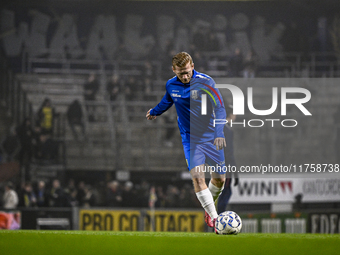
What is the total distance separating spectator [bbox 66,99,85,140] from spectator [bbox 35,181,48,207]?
5.48 ft

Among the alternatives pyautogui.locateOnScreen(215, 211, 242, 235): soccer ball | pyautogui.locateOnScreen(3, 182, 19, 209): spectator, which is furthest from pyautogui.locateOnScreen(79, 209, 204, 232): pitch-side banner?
pyautogui.locateOnScreen(215, 211, 242, 235): soccer ball

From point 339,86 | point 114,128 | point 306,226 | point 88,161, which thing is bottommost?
point 306,226

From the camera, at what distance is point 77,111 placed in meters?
12.9

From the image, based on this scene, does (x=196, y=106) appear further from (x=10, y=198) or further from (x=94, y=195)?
(x=10, y=198)

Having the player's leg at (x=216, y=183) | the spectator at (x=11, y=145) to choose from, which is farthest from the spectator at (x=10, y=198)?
the player's leg at (x=216, y=183)

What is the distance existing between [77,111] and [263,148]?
5.38m

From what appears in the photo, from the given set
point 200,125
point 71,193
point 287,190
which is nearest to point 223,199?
point 200,125

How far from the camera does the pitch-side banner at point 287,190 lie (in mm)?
11422

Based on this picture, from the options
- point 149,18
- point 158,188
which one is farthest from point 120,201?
point 149,18

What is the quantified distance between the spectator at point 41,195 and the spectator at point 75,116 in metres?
1.67

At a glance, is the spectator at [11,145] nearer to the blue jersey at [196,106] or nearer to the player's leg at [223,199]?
the player's leg at [223,199]

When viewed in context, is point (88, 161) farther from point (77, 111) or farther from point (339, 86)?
point (339, 86)

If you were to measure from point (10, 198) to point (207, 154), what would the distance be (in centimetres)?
876

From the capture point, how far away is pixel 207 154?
4539 mm
